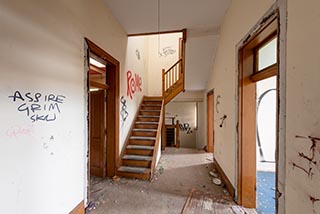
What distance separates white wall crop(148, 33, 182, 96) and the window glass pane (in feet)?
14.6

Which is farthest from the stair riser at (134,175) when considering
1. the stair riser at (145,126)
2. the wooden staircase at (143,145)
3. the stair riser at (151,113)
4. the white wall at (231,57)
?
the stair riser at (151,113)

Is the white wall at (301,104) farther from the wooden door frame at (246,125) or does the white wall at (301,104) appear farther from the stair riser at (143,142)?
the stair riser at (143,142)

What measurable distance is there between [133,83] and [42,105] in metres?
3.25

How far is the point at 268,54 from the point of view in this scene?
90.3 inches

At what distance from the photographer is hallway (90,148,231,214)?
2.56 metres

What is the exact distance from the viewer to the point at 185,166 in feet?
14.9

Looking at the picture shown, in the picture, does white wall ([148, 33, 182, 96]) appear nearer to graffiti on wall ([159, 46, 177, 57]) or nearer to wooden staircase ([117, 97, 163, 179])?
graffiti on wall ([159, 46, 177, 57])

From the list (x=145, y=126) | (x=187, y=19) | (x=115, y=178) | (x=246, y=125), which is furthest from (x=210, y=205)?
(x=187, y=19)

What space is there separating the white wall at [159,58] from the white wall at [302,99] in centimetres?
548

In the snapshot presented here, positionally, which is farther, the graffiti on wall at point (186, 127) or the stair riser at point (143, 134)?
the graffiti on wall at point (186, 127)

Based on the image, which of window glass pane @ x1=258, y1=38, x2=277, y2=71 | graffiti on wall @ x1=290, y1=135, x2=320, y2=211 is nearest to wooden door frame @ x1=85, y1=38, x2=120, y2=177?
window glass pane @ x1=258, y1=38, x2=277, y2=71

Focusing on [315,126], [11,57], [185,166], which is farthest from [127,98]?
[315,126]

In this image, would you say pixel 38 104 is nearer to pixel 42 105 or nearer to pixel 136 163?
pixel 42 105

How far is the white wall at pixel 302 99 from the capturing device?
114 cm
